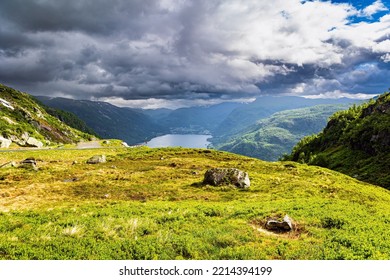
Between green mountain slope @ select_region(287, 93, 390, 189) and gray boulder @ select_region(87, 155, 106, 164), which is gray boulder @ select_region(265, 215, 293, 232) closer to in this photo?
gray boulder @ select_region(87, 155, 106, 164)

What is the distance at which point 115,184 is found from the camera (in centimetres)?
4031

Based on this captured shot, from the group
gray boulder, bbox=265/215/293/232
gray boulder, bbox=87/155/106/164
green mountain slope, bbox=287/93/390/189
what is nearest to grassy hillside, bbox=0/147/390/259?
gray boulder, bbox=265/215/293/232

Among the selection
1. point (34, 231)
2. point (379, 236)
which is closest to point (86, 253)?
point (34, 231)

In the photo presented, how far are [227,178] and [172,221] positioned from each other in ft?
67.8

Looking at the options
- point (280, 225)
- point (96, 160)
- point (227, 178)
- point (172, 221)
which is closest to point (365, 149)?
point (227, 178)

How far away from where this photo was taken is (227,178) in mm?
41750

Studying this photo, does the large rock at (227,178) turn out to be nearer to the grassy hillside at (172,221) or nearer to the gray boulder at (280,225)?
the grassy hillside at (172,221)

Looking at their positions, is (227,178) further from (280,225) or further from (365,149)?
(365,149)

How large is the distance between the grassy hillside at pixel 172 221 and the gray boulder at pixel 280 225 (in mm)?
568

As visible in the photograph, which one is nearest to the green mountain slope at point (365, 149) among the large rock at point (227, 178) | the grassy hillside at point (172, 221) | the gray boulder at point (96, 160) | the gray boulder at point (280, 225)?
the large rock at point (227, 178)

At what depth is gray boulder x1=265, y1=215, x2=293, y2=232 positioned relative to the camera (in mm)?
21031

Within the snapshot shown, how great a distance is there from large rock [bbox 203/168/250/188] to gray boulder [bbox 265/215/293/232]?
62.6ft

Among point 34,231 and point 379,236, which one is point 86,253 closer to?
point 34,231
